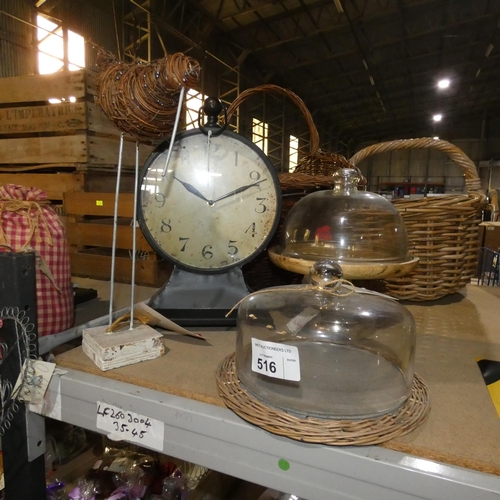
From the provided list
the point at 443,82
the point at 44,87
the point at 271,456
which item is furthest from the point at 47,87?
the point at 443,82

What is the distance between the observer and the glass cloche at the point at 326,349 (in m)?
0.49

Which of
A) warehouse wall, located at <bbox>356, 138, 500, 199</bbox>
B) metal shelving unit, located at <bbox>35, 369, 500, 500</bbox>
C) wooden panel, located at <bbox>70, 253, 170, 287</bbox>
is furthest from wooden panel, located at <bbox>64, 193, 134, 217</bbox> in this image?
warehouse wall, located at <bbox>356, 138, 500, 199</bbox>

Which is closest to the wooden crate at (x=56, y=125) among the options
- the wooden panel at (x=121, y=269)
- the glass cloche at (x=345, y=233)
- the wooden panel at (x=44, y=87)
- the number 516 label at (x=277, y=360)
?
the wooden panel at (x=44, y=87)

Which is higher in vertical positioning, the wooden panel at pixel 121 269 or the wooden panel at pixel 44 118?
the wooden panel at pixel 44 118

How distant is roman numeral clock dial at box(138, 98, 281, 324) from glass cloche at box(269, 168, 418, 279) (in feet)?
0.24

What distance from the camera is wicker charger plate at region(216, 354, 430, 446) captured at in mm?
427

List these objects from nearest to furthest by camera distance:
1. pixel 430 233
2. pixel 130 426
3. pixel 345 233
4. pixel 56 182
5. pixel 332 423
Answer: pixel 332 423
pixel 130 426
pixel 345 233
pixel 430 233
pixel 56 182

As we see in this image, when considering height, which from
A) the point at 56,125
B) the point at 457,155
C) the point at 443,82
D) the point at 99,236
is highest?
the point at 443,82

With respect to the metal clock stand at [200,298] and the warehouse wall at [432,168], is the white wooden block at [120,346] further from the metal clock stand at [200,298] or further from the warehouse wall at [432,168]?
the warehouse wall at [432,168]

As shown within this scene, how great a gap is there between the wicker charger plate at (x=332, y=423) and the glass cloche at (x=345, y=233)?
263 mm

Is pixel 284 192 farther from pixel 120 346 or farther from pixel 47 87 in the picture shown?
pixel 47 87

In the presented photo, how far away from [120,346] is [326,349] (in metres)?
0.32

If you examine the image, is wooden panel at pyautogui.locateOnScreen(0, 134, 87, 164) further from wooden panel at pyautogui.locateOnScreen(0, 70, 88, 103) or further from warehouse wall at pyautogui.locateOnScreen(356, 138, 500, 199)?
warehouse wall at pyautogui.locateOnScreen(356, 138, 500, 199)

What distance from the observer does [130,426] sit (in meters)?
0.55
